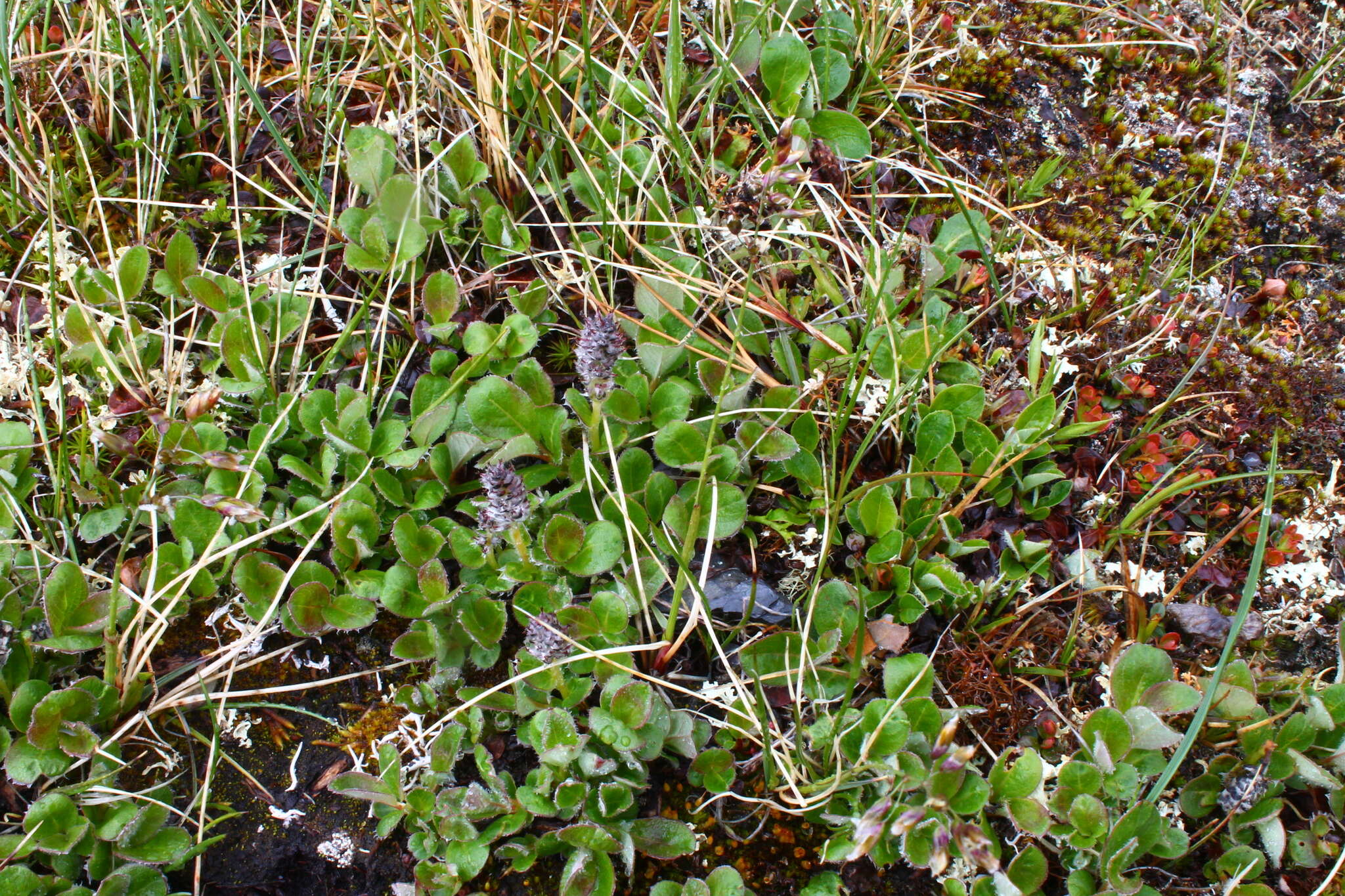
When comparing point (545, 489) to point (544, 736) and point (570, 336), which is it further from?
point (544, 736)

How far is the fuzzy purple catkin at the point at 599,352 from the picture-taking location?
2.11m

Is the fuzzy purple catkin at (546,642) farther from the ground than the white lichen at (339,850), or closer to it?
farther from the ground

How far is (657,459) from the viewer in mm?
2453

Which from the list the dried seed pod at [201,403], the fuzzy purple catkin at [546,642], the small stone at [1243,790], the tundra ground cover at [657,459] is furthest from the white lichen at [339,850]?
the small stone at [1243,790]

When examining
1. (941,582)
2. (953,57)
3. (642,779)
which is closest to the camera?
(642,779)

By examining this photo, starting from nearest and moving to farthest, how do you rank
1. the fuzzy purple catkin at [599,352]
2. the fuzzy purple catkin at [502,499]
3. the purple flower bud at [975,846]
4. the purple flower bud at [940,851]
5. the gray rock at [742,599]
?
1. the purple flower bud at [975,846]
2. the purple flower bud at [940,851]
3. the fuzzy purple catkin at [502,499]
4. the fuzzy purple catkin at [599,352]
5. the gray rock at [742,599]

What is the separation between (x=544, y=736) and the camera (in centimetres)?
192

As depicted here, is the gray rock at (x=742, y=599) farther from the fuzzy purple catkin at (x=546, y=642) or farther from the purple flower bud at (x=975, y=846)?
the purple flower bud at (x=975, y=846)

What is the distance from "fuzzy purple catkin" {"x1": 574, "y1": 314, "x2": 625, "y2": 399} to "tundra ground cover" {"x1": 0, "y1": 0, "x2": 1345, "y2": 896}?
13 mm

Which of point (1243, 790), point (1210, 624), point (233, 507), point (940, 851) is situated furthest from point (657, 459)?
Result: point (1243, 790)

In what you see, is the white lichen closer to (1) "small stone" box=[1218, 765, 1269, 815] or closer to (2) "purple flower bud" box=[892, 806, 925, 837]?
(2) "purple flower bud" box=[892, 806, 925, 837]

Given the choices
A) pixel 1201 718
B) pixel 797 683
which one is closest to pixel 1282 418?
pixel 1201 718

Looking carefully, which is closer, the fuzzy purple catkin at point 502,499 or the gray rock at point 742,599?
the fuzzy purple catkin at point 502,499

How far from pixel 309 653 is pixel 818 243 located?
1.81 meters
